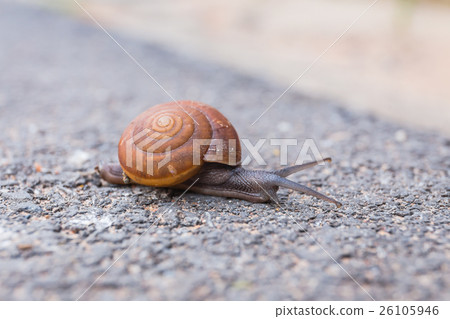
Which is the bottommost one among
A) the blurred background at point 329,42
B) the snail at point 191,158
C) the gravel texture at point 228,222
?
the gravel texture at point 228,222

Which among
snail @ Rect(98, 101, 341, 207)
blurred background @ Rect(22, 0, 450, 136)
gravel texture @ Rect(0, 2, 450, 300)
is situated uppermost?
blurred background @ Rect(22, 0, 450, 136)

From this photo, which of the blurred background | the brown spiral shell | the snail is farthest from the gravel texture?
the blurred background

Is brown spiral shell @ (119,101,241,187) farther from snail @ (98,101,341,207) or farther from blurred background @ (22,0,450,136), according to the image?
blurred background @ (22,0,450,136)

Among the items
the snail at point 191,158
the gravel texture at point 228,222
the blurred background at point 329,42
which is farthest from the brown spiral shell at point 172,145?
the blurred background at point 329,42

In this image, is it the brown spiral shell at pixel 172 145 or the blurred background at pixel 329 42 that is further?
the blurred background at pixel 329 42

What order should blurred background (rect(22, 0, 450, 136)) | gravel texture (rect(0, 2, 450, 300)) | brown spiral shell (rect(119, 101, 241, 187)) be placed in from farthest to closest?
→ blurred background (rect(22, 0, 450, 136)) → brown spiral shell (rect(119, 101, 241, 187)) → gravel texture (rect(0, 2, 450, 300))

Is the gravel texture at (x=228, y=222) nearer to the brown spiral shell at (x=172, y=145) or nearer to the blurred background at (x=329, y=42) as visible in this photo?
the brown spiral shell at (x=172, y=145)

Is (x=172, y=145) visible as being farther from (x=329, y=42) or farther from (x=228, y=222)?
(x=329, y=42)
